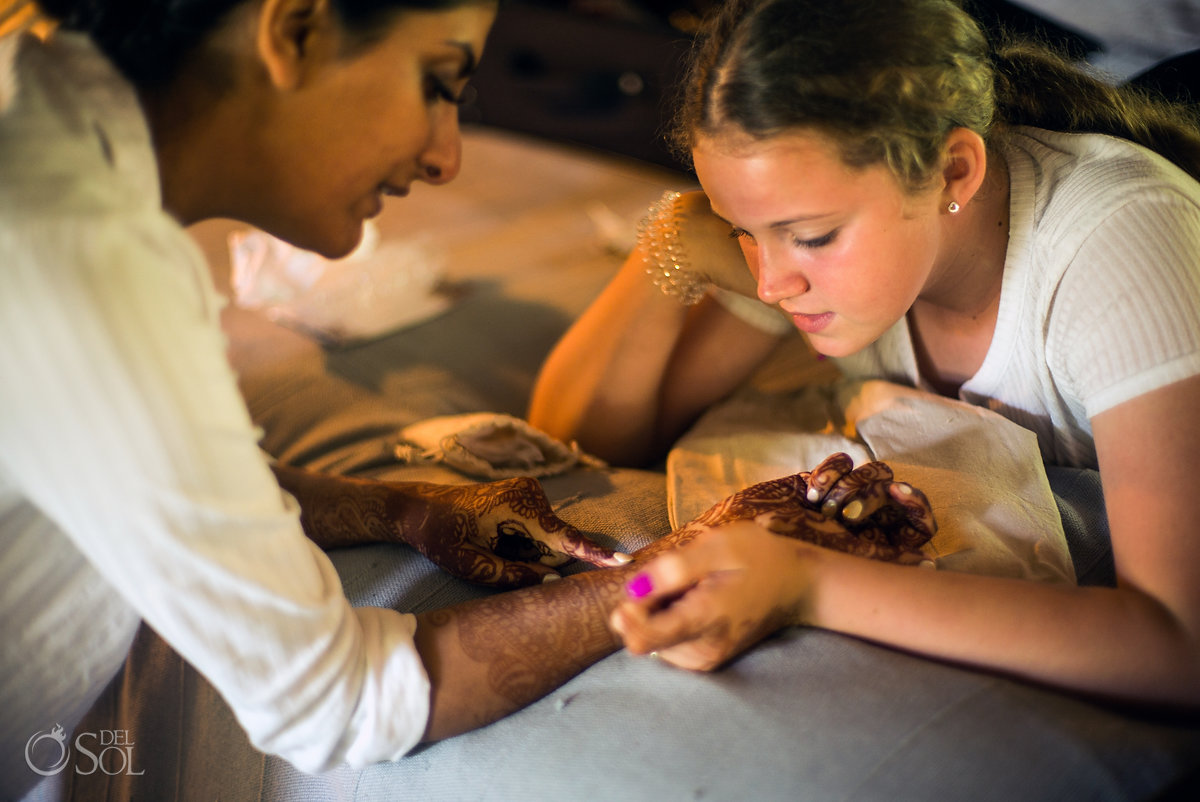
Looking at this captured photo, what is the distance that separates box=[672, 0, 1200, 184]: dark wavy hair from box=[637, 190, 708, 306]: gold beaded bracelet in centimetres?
18

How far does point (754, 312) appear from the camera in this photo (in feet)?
4.16

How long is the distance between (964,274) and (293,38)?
77 cm

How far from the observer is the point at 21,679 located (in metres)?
0.73

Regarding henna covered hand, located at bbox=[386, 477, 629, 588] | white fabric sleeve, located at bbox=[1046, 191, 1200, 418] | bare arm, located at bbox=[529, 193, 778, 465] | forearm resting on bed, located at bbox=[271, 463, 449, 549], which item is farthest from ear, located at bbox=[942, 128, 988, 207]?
forearm resting on bed, located at bbox=[271, 463, 449, 549]

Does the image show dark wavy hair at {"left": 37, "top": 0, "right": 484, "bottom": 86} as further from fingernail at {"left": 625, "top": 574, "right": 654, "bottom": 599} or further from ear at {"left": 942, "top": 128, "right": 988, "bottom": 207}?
ear at {"left": 942, "top": 128, "right": 988, "bottom": 207}

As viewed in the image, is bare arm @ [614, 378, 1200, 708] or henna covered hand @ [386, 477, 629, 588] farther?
henna covered hand @ [386, 477, 629, 588]

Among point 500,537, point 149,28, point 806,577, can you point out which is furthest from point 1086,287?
point 149,28

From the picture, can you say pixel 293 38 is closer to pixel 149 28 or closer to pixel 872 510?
pixel 149 28

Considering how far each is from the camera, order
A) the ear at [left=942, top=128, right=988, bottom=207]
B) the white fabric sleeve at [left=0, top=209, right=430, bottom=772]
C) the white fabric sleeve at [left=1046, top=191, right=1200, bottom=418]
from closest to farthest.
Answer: the white fabric sleeve at [left=0, top=209, right=430, bottom=772] → the white fabric sleeve at [left=1046, top=191, right=1200, bottom=418] → the ear at [left=942, top=128, right=988, bottom=207]

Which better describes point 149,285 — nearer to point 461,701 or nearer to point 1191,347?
point 461,701

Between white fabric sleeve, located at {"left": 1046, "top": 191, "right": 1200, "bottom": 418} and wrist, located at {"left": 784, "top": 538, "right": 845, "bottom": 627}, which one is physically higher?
white fabric sleeve, located at {"left": 1046, "top": 191, "right": 1200, "bottom": 418}

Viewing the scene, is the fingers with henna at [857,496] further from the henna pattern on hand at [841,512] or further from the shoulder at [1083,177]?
the shoulder at [1083,177]

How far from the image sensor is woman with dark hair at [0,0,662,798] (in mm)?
572

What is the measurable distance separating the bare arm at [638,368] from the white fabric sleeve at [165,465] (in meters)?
0.64
